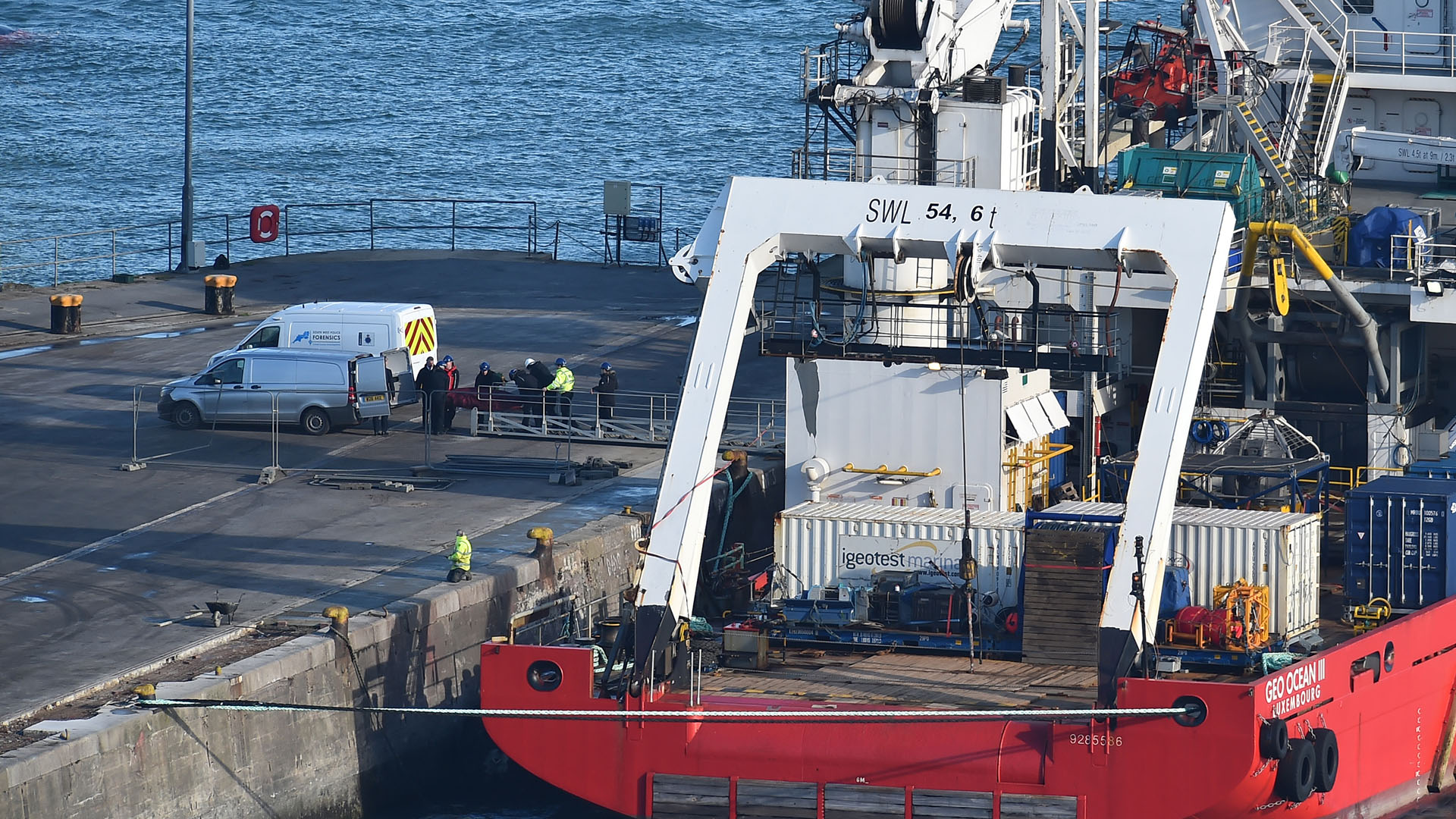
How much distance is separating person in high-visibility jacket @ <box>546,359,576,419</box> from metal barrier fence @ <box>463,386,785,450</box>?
0.10ft

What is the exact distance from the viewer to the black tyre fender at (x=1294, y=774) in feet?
76.3

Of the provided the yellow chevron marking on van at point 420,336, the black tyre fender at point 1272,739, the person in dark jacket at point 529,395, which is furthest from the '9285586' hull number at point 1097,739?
the yellow chevron marking on van at point 420,336

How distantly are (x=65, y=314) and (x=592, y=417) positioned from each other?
1441 centimetres

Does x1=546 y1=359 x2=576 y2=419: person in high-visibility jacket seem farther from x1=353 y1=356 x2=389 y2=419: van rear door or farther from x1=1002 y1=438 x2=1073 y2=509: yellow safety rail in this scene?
x1=1002 y1=438 x2=1073 y2=509: yellow safety rail

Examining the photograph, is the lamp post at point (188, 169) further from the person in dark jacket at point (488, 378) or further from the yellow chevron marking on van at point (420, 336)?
the person in dark jacket at point (488, 378)

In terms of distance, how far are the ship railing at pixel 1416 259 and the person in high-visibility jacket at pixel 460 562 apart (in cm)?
1448

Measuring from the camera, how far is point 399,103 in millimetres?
104188

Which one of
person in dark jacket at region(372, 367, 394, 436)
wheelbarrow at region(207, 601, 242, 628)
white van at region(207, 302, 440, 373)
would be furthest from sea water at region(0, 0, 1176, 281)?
wheelbarrow at region(207, 601, 242, 628)

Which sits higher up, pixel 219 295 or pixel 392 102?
pixel 392 102

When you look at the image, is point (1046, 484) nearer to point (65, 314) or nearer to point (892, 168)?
point (892, 168)

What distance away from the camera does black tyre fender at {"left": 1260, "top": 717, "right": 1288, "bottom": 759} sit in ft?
74.3

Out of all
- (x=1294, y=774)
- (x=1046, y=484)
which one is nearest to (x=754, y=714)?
(x=1294, y=774)

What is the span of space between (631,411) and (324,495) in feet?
24.9

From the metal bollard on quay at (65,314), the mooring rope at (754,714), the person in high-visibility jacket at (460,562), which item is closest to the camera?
the mooring rope at (754,714)
